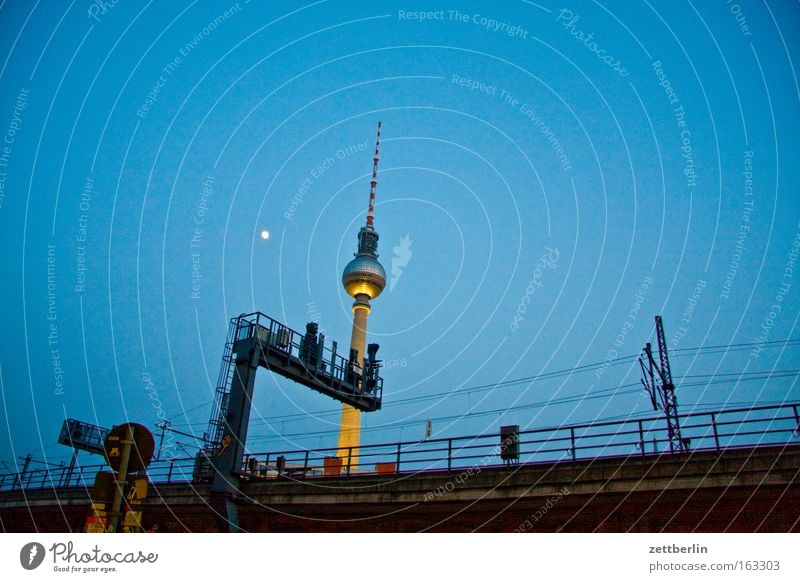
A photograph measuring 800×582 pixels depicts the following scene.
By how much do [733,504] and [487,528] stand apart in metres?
5.94

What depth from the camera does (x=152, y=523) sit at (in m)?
21.5

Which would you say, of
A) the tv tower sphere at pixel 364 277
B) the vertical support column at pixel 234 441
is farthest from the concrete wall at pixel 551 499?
the tv tower sphere at pixel 364 277

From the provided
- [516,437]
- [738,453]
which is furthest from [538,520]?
[738,453]

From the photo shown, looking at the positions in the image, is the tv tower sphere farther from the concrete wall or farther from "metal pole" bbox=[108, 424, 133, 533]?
"metal pole" bbox=[108, 424, 133, 533]

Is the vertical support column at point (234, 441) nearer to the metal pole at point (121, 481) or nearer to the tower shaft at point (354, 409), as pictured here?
the metal pole at point (121, 481)

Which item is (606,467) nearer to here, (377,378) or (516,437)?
(516,437)

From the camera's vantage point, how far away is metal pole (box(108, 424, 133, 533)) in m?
7.32

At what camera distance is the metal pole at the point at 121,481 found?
7320mm
